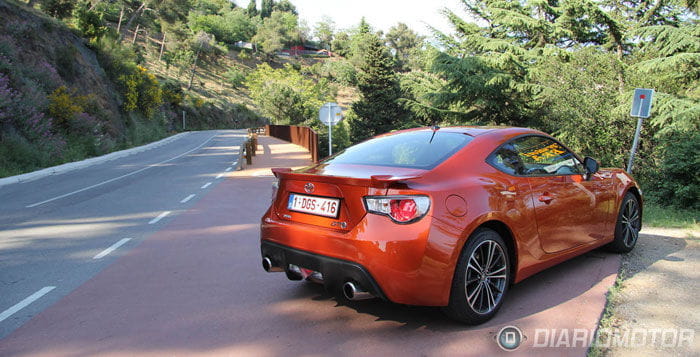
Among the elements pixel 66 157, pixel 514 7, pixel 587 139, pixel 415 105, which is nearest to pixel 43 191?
pixel 66 157

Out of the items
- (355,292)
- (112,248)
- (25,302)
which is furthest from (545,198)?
(112,248)

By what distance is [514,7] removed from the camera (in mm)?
22969

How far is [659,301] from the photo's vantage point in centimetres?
397

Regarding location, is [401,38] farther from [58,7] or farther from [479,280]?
[479,280]

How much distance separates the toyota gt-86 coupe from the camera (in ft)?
10.4

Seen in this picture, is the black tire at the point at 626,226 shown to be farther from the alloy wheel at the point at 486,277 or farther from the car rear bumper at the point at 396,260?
the car rear bumper at the point at 396,260

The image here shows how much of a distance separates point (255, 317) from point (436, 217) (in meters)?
1.73

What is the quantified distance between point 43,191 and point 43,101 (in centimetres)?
1165

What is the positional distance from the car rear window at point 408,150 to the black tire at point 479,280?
695mm

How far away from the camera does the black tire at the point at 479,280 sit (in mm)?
3352

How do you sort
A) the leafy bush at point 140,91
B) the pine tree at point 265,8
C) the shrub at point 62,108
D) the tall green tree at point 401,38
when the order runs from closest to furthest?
the shrub at point 62,108 < the leafy bush at point 140,91 < the tall green tree at point 401,38 < the pine tree at point 265,8

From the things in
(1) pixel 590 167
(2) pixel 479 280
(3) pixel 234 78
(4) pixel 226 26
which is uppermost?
(4) pixel 226 26

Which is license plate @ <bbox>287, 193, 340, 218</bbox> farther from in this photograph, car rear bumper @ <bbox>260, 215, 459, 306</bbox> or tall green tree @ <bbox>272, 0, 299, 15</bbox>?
tall green tree @ <bbox>272, 0, 299, 15</bbox>

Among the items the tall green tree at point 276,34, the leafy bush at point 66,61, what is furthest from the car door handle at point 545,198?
the tall green tree at point 276,34
